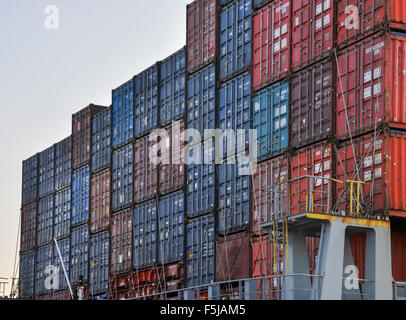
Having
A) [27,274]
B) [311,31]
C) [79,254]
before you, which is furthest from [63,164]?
[311,31]

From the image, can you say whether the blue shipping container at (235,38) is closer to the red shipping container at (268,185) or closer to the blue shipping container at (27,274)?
the red shipping container at (268,185)

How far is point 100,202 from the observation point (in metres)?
45.0

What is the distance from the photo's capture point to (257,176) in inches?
1181

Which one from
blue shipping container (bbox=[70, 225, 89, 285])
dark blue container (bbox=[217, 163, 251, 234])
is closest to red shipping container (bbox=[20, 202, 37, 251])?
blue shipping container (bbox=[70, 225, 89, 285])

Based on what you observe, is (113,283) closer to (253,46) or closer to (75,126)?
(75,126)

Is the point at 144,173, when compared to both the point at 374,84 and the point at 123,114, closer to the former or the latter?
the point at 123,114

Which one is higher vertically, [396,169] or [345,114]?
[345,114]

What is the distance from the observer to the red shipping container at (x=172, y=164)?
1439 inches

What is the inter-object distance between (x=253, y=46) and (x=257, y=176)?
4812 mm

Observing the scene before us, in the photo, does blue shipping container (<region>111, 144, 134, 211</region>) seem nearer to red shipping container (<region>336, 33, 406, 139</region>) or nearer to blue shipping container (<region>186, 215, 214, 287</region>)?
blue shipping container (<region>186, 215, 214, 287</region>)

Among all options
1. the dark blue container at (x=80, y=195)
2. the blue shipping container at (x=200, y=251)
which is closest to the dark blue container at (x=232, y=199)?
the blue shipping container at (x=200, y=251)

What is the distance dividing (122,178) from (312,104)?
16.7 m

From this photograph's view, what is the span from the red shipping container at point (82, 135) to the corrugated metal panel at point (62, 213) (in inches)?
86.1
